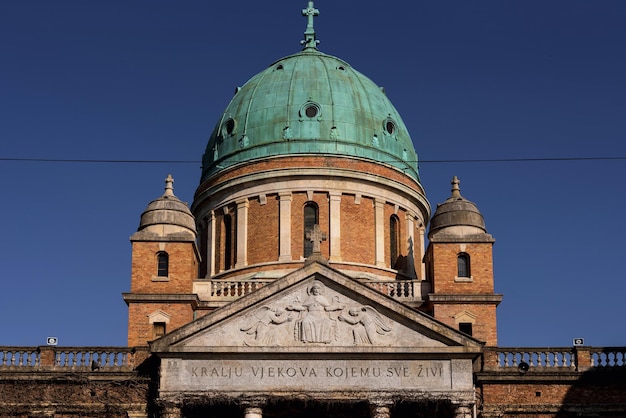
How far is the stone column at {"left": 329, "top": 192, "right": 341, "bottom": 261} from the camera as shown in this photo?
61.1 metres

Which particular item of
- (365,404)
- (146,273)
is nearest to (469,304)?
(365,404)

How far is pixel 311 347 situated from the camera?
49281 mm

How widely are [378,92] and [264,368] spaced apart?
863 inches

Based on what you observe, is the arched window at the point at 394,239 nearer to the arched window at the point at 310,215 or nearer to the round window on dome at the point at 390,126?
the arched window at the point at 310,215

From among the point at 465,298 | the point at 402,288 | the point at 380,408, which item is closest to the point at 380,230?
the point at 402,288

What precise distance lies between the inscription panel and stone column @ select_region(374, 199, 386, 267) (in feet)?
41.8

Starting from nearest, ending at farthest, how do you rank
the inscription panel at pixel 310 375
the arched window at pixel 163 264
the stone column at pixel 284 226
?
the inscription panel at pixel 310 375 → the arched window at pixel 163 264 → the stone column at pixel 284 226

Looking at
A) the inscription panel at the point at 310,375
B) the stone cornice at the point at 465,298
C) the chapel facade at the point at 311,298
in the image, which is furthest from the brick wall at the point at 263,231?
the inscription panel at the point at 310,375

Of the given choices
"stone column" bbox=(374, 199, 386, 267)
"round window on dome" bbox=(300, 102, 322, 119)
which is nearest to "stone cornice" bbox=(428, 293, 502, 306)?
"stone column" bbox=(374, 199, 386, 267)

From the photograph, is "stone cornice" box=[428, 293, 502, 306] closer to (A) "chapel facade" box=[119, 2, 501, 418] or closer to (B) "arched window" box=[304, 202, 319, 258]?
(A) "chapel facade" box=[119, 2, 501, 418]

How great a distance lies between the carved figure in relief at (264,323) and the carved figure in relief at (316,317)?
474mm

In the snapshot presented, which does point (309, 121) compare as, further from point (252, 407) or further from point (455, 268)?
point (252, 407)

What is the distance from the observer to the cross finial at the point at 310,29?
69750 millimetres

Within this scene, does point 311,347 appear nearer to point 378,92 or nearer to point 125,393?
point 125,393
